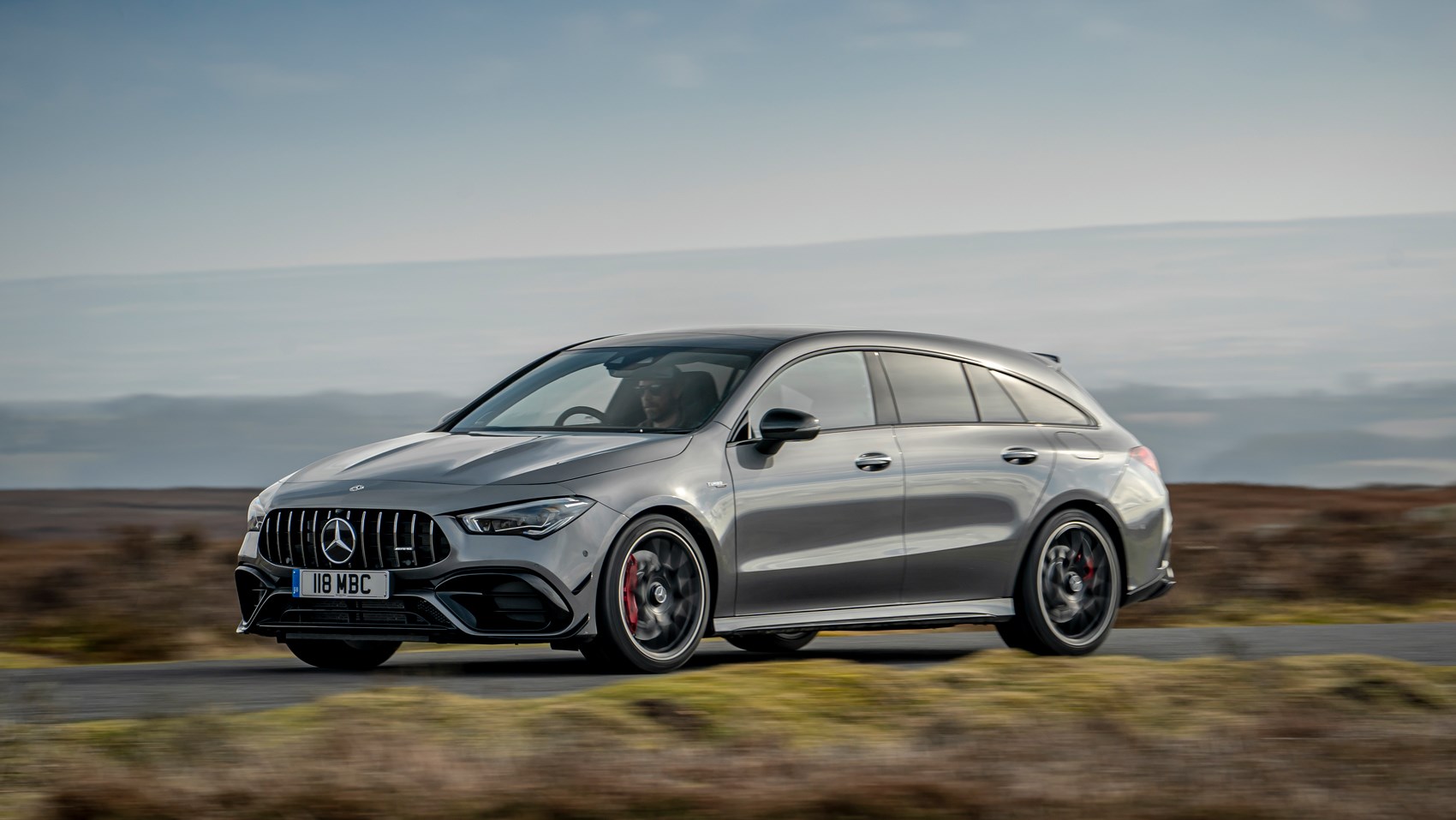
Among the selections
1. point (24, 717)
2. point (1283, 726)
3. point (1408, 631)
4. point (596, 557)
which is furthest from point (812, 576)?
point (1408, 631)

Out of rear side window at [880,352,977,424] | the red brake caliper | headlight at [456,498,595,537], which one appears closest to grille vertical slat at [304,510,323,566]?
headlight at [456,498,595,537]

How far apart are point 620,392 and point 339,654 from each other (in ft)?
6.93

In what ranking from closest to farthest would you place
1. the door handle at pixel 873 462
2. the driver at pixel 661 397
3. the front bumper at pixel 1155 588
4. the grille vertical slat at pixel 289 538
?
Result: the grille vertical slat at pixel 289 538 < the driver at pixel 661 397 < the door handle at pixel 873 462 < the front bumper at pixel 1155 588

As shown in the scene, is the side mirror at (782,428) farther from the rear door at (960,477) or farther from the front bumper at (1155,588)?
the front bumper at (1155,588)

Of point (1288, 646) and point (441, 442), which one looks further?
point (1288, 646)

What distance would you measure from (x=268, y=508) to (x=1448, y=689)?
5.58 metres

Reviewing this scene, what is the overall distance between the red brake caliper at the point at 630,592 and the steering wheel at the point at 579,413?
124 centimetres

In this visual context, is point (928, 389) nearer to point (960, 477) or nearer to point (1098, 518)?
point (960, 477)

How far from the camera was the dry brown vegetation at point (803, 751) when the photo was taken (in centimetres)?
539

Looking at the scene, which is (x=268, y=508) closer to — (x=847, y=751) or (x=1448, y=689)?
(x=847, y=751)

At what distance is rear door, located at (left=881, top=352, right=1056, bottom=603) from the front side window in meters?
0.23

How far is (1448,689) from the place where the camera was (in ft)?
28.3

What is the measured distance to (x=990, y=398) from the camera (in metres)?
11.4

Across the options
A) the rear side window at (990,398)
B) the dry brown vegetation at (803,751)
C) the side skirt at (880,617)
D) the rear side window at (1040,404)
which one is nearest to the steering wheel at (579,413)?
the side skirt at (880,617)
